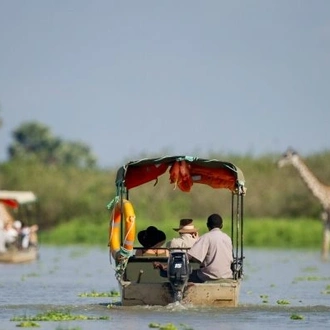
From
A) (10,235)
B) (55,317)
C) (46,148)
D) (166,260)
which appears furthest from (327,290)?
(46,148)

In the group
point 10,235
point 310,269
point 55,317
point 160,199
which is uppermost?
point 160,199

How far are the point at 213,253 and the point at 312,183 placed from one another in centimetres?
2327

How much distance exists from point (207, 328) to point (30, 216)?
154ft

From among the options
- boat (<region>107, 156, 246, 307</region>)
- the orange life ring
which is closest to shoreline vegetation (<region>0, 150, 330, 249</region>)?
boat (<region>107, 156, 246, 307</region>)

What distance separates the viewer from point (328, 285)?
3044cm

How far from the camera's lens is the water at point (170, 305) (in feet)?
67.2

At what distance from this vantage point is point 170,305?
71.7 ft

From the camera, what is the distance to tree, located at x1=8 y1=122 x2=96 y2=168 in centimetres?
10038

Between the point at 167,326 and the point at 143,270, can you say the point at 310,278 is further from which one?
the point at 167,326

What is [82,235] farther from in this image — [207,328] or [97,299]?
[207,328]

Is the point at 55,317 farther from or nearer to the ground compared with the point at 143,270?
nearer to the ground

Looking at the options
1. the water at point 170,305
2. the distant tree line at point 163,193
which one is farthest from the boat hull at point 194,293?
the distant tree line at point 163,193

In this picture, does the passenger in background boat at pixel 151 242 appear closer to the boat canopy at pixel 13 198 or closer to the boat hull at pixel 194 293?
the boat hull at pixel 194 293

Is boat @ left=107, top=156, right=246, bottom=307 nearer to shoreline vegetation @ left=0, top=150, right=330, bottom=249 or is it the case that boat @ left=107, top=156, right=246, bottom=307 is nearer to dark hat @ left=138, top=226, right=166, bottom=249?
dark hat @ left=138, top=226, right=166, bottom=249
